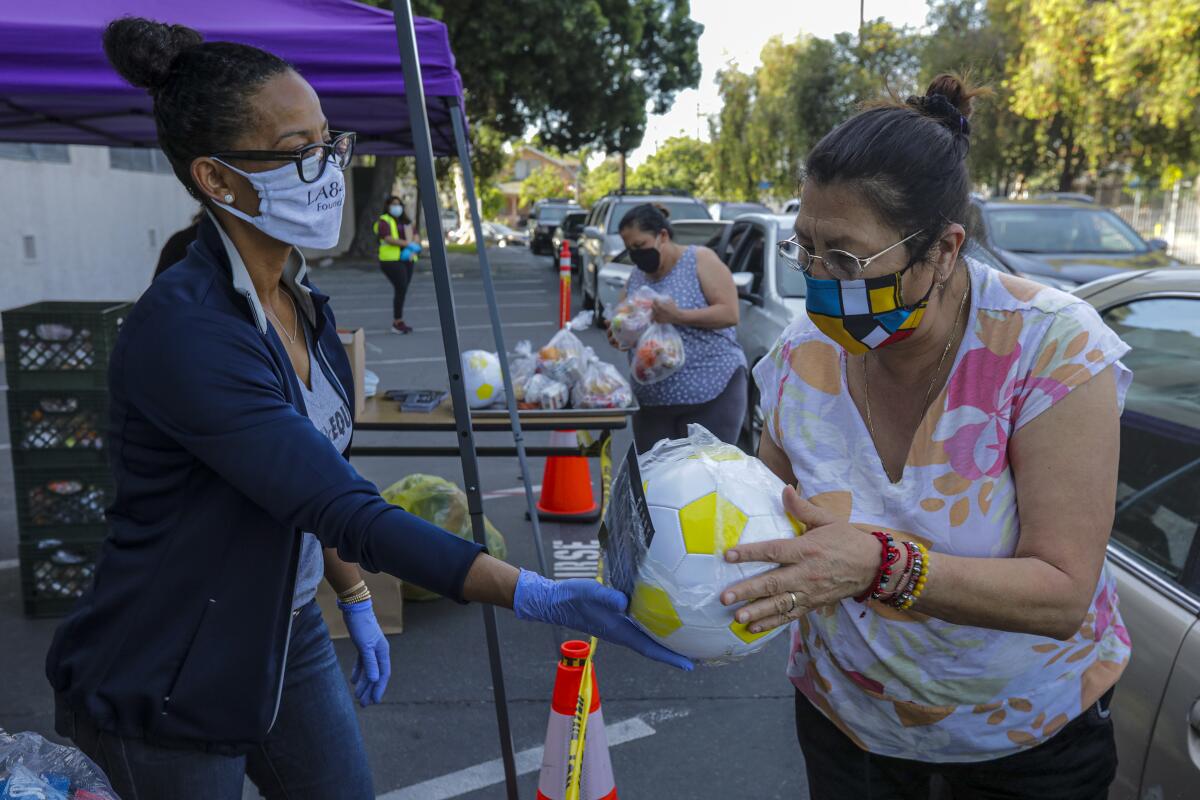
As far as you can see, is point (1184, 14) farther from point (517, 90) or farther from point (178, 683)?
point (178, 683)

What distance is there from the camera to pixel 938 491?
1698 millimetres

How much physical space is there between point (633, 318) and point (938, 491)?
3492 mm

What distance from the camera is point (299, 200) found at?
190 centimetres

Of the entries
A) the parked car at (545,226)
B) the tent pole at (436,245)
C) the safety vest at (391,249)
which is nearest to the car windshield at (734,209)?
the safety vest at (391,249)

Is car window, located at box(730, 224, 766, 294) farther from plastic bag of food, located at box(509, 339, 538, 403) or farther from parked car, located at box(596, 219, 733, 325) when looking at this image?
parked car, located at box(596, 219, 733, 325)

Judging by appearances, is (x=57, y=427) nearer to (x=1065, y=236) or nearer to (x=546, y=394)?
(x=546, y=394)

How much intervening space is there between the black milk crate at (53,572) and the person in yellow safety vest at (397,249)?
392 inches

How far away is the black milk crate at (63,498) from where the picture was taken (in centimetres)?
457

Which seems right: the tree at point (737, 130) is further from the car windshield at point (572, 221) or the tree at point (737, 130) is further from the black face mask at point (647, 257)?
the black face mask at point (647, 257)

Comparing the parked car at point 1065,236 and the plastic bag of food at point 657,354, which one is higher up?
the parked car at point 1065,236

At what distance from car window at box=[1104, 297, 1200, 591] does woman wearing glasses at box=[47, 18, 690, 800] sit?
4.83 feet

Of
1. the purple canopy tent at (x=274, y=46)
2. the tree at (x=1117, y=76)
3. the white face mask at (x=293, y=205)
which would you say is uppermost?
the tree at (x=1117, y=76)

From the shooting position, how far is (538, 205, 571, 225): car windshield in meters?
36.4

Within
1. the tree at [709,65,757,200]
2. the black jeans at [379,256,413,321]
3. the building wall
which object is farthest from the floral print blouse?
the tree at [709,65,757,200]
